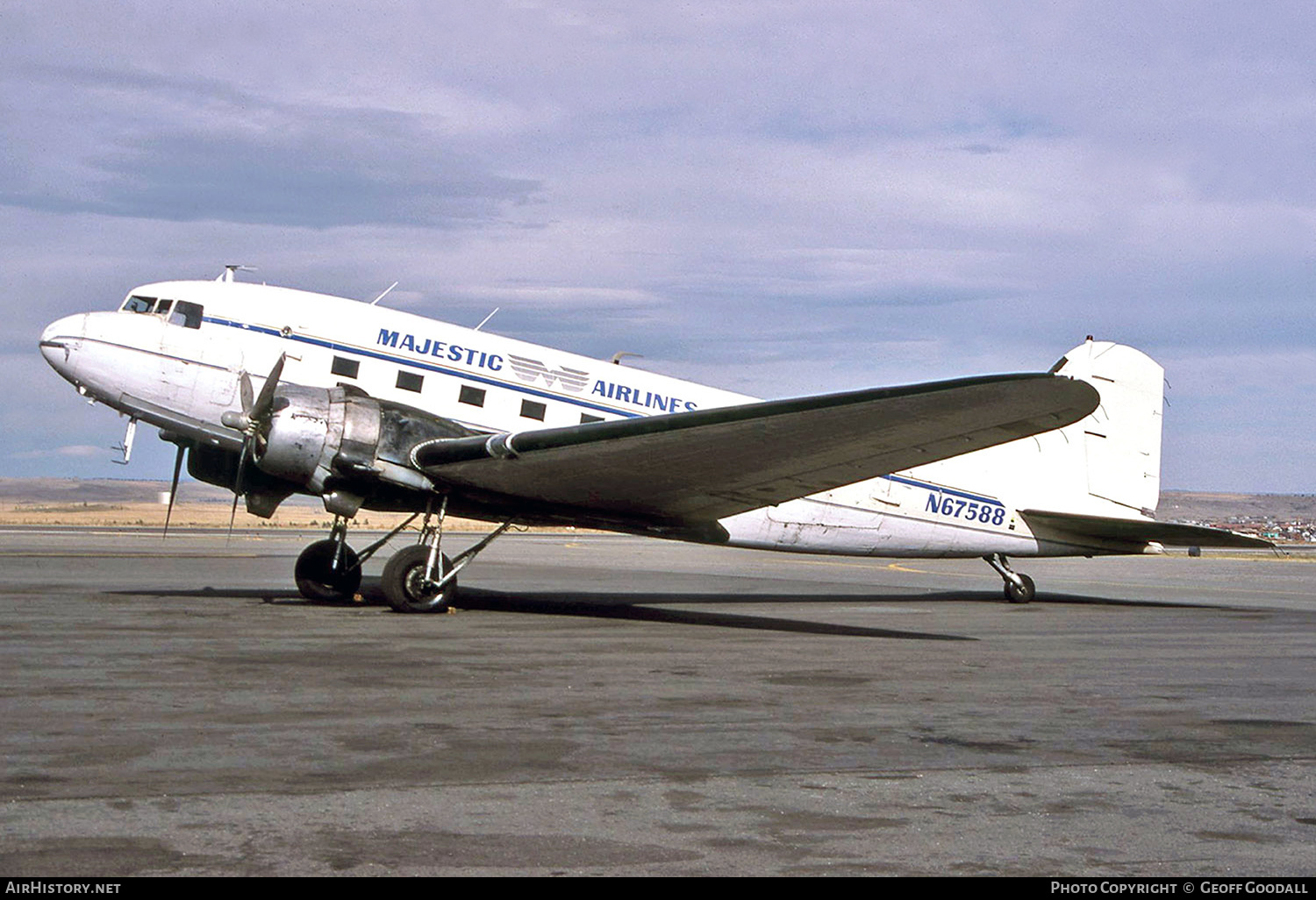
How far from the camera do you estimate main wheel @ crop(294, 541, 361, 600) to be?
1764 centimetres

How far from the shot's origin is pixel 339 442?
50.4 ft

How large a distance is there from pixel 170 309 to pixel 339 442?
3620 millimetres

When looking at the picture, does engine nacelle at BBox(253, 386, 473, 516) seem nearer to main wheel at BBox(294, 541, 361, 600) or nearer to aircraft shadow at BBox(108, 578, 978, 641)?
aircraft shadow at BBox(108, 578, 978, 641)

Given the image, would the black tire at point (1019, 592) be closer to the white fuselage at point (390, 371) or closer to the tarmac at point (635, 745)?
the white fuselage at point (390, 371)

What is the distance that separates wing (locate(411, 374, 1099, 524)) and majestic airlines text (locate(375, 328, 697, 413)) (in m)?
1.89

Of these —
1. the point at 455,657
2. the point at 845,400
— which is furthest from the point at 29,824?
the point at 845,400

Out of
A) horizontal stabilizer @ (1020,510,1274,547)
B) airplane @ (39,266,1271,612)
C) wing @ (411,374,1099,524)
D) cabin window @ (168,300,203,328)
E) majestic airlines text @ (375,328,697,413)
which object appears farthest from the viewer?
horizontal stabilizer @ (1020,510,1274,547)

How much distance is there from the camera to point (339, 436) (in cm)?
1537

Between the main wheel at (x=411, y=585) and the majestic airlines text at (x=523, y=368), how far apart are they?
286 cm

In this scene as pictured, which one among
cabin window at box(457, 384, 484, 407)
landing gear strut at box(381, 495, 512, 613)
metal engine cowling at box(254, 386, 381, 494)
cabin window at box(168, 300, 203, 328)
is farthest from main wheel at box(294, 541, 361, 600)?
cabin window at box(168, 300, 203, 328)

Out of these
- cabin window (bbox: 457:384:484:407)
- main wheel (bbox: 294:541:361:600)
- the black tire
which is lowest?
main wheel (bbox: 294:541:361:600)

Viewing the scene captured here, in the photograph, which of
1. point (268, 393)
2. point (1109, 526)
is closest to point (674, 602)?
point (1109, 526)

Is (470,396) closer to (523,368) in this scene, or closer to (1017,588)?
(523,368)

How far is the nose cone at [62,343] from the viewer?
Result: 1644 cm
